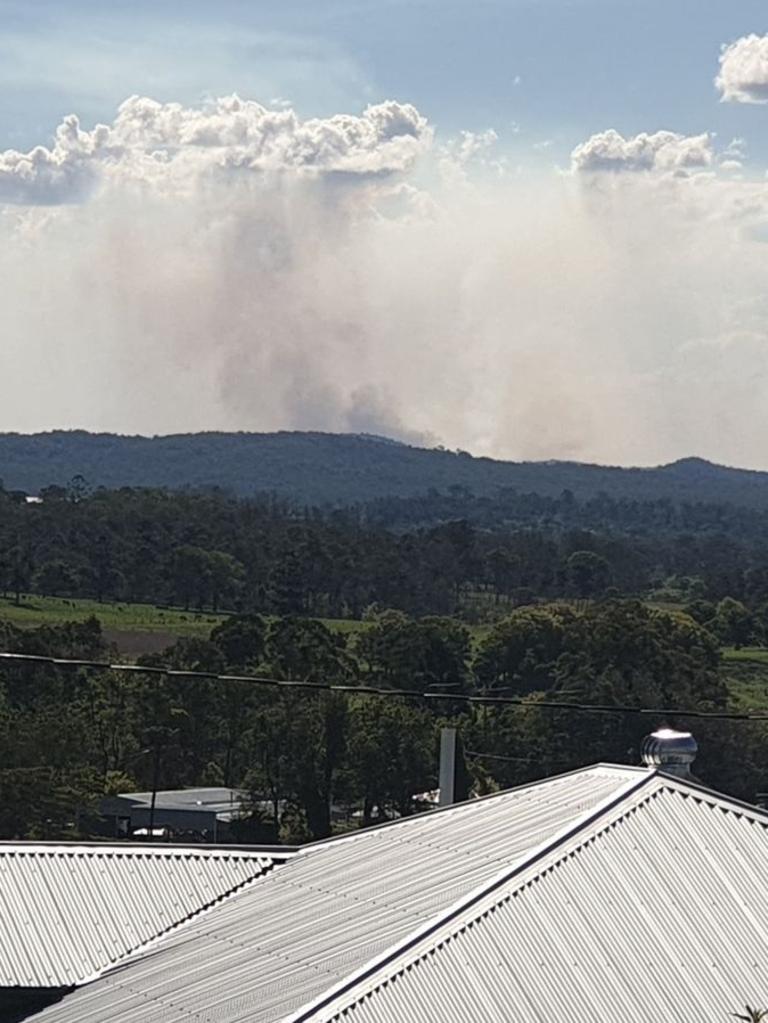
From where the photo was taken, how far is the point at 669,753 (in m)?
21.0

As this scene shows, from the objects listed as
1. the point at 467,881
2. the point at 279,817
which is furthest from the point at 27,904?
the point at 279,817

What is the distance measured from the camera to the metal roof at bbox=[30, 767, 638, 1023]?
18.2 meters

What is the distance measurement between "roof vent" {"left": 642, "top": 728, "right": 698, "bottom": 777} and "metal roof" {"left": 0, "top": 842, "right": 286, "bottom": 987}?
5.08 metres

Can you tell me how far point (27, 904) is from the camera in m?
22.8

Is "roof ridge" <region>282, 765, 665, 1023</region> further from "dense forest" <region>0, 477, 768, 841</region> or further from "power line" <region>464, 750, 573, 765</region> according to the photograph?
"power line" <region>464, 750, 573, 765</region>

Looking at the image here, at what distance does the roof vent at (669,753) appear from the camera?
2100 cm

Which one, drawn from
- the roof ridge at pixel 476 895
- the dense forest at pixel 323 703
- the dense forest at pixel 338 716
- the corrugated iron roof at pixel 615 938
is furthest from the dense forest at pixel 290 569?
the corrugated iron roof at pixel 615 938

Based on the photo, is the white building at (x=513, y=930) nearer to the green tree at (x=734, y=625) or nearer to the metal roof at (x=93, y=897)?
the metal roof at (x=93, y=897)

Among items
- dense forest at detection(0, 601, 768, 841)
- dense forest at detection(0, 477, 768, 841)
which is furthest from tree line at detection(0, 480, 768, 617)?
dense forest at detection(0, 601, 768, 841)

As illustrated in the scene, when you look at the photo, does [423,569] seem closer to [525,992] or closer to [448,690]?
[448,690]

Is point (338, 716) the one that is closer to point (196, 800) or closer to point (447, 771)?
point (196, 800)

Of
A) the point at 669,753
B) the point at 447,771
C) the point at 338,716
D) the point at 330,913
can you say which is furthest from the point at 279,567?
the point at 330,913

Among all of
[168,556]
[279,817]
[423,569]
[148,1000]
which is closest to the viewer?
[148,1000]

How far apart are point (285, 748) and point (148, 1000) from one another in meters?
52.4
